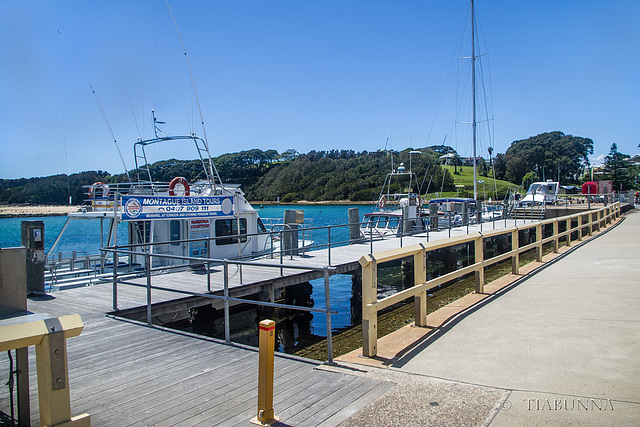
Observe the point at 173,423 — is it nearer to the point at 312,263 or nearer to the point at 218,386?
the point at 218,386

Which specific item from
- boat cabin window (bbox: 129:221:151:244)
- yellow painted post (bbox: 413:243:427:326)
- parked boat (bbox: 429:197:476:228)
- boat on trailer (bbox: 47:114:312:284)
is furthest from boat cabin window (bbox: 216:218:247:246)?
parked boat (bbox: 429:197:476:228)

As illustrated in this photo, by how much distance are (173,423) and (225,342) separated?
2.50 metres

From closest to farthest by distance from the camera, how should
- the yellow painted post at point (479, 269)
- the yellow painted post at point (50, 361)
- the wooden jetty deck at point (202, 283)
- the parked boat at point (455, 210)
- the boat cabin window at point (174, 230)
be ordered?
1. the yellow painted post at point (50, 361)
2. the yellow painted post at point (479, 269)
3. the wooden jetty deck at point (202, 283)
4. the boat cabin window at point (174, 230)
5. the parked boat at point (455, 210)

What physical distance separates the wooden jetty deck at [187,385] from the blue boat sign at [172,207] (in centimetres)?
521

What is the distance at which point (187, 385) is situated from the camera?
4840 mm

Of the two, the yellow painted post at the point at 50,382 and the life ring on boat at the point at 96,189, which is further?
the life ring on boat at the point at 96,189

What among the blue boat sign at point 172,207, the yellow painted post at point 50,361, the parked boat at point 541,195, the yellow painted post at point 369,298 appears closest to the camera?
the yellow painted post at point 50,361

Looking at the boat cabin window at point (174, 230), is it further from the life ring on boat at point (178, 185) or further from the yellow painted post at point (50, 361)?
the yellow painted post at point (50, 361)

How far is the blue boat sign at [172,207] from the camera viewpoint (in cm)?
1156

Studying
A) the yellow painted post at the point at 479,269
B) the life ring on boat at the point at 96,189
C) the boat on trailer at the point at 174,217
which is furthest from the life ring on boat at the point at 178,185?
the yellow painted post at the point at 479,269

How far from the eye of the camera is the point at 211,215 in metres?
13.6

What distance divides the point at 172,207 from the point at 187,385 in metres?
8.22

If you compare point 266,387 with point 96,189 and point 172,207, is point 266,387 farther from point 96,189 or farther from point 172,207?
point 96,189

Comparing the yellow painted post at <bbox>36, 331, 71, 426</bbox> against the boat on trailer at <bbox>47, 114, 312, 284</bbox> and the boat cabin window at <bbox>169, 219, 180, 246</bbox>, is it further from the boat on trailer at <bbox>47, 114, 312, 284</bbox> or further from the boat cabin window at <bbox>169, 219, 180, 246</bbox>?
the boat cabin window at <bbox>169, 219, 180, 246</bbox>
